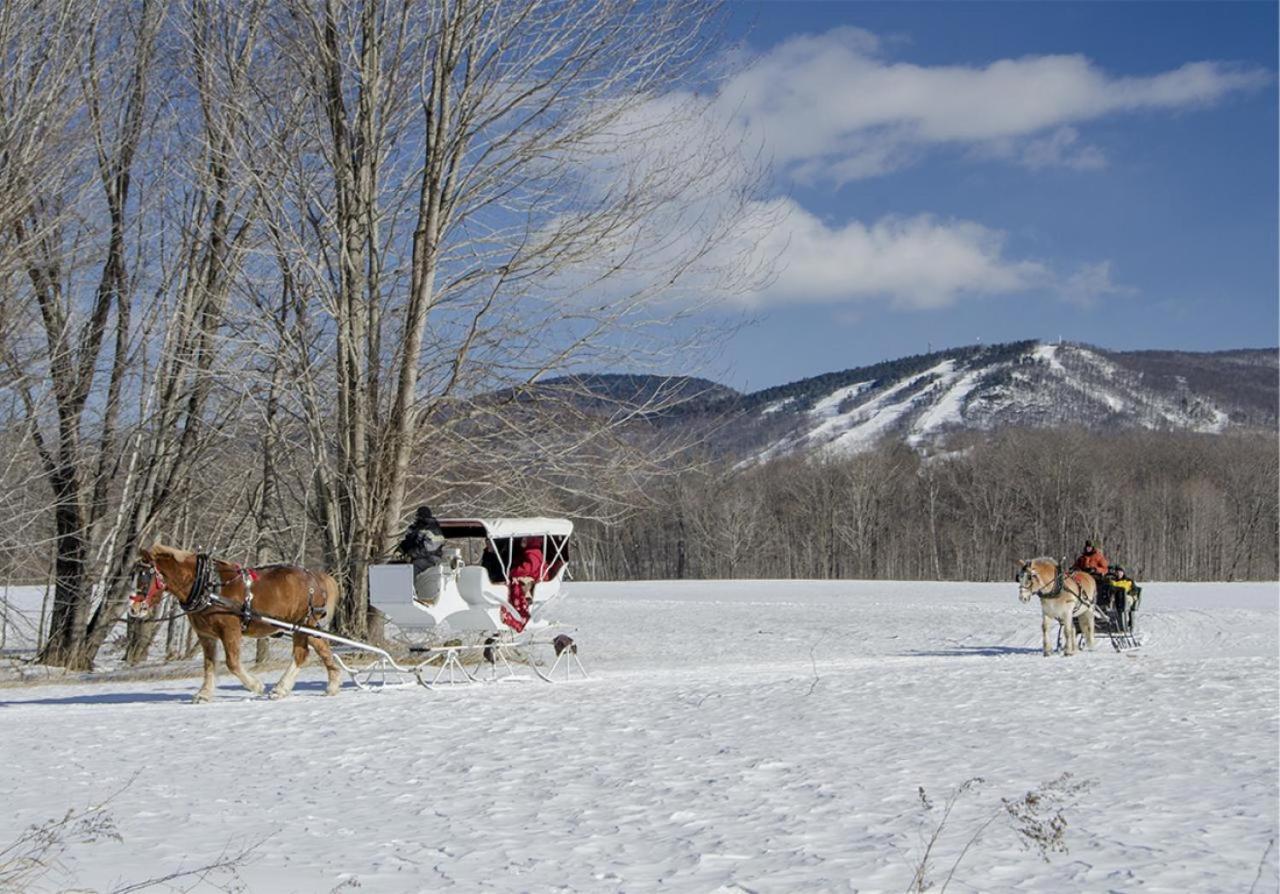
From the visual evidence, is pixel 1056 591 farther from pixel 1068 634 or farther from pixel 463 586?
pixel 463 586

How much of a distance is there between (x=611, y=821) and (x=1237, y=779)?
12.8 feet

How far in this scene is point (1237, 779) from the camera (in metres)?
7.95

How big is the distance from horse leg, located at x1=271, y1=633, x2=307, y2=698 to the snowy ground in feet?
1.42

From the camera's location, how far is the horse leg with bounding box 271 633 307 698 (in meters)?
13.0

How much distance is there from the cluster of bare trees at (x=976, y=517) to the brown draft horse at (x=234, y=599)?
73.1 m

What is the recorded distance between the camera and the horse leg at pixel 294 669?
12954 mm

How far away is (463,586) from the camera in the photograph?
47.1 feet

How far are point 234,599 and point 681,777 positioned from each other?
6.17 meters

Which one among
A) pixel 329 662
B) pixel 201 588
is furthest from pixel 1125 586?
pixel 201 588

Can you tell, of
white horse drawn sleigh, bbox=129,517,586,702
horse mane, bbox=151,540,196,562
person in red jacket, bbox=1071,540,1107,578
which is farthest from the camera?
person in red jacket, bbox=1071,540,1107,578

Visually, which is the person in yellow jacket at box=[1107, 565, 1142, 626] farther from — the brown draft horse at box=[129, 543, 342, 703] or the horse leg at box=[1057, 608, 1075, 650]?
the brown draft horse at box=[129, 543, 342, 703]

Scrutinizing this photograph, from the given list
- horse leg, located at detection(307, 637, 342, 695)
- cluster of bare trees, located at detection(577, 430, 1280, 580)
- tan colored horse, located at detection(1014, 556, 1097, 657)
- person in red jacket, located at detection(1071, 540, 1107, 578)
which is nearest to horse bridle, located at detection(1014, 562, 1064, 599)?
tan colored horse, located at detection(1014, 556, 1097, 657)

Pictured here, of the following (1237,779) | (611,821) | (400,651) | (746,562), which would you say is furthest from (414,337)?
(746,562)

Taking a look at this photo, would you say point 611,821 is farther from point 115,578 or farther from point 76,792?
point 115,578
